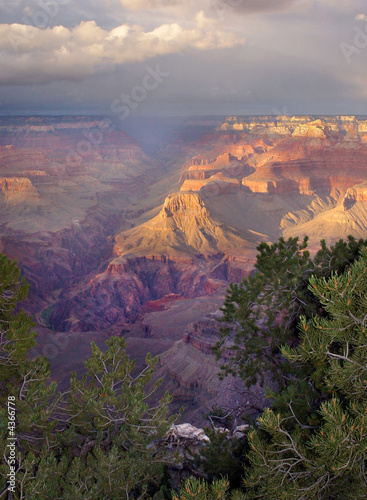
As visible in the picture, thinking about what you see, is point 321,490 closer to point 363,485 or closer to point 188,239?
point 363,485

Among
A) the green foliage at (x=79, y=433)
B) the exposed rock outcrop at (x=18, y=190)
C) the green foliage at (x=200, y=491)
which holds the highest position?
the green foliage at (x=200, y=491)

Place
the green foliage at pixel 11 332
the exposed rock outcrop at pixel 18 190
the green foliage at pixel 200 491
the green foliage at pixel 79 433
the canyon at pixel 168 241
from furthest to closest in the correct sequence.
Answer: the exposed rock outcrop at pixel 18 190
the canyon at pixel 168 241
the green foliage at pixel 11 332
the green foliage at pixel 79 433
the green foliage at pixel 200 491

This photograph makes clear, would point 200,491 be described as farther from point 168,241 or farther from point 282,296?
point 168,241

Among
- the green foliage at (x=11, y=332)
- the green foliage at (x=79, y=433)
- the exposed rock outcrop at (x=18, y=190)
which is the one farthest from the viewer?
the exposed rock outcrop at (x=18, y=190)

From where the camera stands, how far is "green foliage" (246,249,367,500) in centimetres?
816

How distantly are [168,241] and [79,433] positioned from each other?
6749 centimetres

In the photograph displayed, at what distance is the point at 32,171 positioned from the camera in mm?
126375

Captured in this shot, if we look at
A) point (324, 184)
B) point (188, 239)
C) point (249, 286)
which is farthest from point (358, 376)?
point (324, 184)

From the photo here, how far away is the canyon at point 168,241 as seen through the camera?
36156mm

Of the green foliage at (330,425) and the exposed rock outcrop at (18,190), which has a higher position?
the green foliage at (330,425)

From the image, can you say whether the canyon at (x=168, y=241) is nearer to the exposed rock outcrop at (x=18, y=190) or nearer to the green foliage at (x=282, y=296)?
the exposed rock outcrop at (x=18, y=190)

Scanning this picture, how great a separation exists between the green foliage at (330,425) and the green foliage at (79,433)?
3298mm

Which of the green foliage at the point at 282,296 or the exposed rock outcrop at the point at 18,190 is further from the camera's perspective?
the exposed rock outcrop at the point at 18,190

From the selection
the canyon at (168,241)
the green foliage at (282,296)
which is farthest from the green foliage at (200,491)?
the canyon at (168,241)
